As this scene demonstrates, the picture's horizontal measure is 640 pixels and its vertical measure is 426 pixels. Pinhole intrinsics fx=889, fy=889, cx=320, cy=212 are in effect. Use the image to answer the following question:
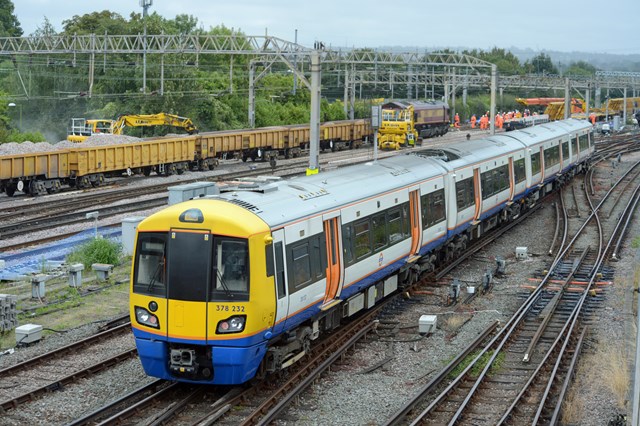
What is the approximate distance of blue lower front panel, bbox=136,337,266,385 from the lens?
11.5 meters

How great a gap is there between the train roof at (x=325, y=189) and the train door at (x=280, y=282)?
24cm

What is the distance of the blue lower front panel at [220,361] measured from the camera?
11.5 m

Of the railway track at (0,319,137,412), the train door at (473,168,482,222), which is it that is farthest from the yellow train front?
the train door at (473,168,482,222)

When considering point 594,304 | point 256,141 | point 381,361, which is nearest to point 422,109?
point 256,141

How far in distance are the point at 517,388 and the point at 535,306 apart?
516 centimetres

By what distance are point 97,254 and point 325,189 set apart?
816 cm

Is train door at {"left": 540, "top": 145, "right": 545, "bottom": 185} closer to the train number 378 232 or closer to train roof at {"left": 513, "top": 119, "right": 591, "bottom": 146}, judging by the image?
train roof at {"left": 513, "top": 119, "right": 591, "bottom": 146}

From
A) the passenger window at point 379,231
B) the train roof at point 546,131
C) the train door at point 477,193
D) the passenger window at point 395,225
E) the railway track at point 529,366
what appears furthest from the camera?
the train roof at point 546,131

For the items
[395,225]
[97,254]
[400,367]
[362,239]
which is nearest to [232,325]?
[400,367]

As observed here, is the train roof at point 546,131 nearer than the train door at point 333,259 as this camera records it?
No

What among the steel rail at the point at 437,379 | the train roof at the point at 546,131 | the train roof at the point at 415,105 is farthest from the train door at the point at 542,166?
the train roof at the point at 415,105

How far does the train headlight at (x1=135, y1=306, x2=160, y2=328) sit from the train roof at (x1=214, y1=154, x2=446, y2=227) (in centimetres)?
192

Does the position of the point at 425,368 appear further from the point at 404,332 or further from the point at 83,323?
the point at 83,323

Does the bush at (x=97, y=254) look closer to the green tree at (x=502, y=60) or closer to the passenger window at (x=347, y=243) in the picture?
the passenger window at (x=347, y=243)
